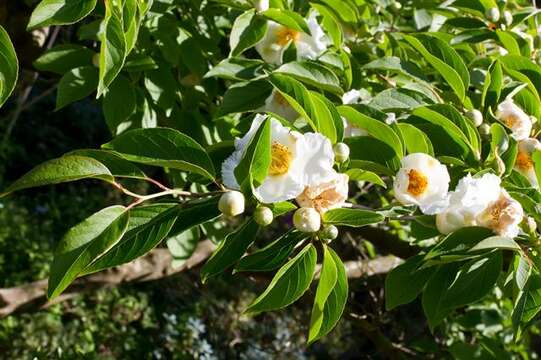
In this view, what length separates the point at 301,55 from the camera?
1.39 metres

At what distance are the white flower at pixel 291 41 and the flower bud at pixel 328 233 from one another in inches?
19.0

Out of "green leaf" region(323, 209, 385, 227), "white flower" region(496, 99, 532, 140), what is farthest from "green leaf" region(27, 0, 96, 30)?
"white flower" region(496, 99, 532, 140)

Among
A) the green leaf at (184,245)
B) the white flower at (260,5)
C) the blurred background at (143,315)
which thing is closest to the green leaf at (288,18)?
the white flower at (260,5)

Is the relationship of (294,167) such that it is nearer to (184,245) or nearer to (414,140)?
(414,140)

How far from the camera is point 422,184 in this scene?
1000 mm

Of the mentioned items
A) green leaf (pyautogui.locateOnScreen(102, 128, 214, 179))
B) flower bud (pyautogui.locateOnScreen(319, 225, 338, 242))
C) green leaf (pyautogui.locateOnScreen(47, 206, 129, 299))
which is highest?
green leaf (pyautogui.locateOnScreen(102, 128, 214, 179))

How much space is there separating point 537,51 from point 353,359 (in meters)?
2.72

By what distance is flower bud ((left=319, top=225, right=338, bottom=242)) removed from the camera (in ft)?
3.16

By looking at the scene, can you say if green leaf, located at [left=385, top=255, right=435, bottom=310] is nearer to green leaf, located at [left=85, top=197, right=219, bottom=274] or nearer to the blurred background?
green leaf, located at [left=85, top=197, right=219, bottom=274]

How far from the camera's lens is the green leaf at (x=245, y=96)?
1288 millimetres

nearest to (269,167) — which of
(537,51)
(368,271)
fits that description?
(537,51)

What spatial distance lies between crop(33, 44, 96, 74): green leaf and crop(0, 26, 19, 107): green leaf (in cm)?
61

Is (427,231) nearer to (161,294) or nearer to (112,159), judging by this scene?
(112,159)

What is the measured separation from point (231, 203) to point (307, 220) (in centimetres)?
10
